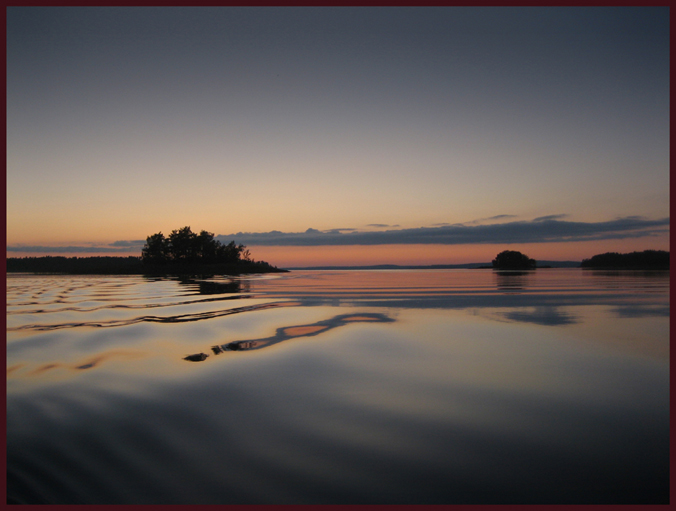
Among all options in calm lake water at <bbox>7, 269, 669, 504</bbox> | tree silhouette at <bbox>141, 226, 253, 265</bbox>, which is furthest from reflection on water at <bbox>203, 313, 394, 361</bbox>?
tree silhouette at <bbox>141, 226, 253, 265</bbox>

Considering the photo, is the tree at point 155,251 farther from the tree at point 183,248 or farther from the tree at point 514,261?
the tree at point 514,261

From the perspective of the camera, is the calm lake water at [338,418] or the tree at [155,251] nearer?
the calm lake water at [338,418]

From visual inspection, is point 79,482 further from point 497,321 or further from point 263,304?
point 263,304

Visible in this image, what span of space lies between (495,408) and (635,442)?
1.21 m

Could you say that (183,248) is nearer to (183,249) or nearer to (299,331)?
(183,249)

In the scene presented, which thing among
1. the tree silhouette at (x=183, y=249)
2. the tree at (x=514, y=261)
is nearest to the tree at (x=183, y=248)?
the tree silhouette at (x=183, y=249)

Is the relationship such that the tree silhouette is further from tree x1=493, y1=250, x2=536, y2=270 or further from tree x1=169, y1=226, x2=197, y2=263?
tree x1=493, y1=250, x2=536, y2=270

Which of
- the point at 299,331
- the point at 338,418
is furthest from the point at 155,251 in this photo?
the point at 338,418

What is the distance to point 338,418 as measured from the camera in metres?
3.79

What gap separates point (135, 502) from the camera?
263 centimetres

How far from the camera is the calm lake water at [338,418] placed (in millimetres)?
2695

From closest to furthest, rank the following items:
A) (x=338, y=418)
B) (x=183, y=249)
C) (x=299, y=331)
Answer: (x=338, y=418), (x=299, y=331), (x=183, y=249)

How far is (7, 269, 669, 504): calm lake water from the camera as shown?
2.70 meters

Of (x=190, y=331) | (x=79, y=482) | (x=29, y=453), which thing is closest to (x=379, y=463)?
(x=79, y=482)
